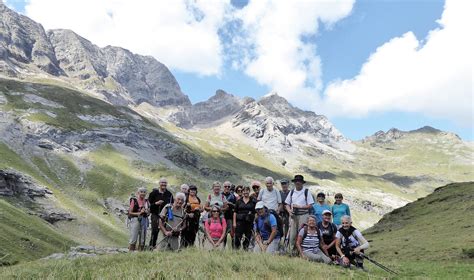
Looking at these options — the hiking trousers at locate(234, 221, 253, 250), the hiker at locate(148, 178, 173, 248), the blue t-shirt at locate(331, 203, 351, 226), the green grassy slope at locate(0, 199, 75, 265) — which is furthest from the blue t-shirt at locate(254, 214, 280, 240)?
the green grassy slope at locate(0, 199, 75, 265)

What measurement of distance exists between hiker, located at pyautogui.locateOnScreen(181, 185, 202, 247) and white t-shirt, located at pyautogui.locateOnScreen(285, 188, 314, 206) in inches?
162

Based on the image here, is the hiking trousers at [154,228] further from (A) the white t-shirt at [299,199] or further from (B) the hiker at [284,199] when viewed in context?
(A) the white t-shirt at [299,199]

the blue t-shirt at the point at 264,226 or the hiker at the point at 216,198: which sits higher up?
the hiker at the point at 216,198

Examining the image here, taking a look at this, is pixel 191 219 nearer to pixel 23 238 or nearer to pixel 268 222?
pixel 268 222

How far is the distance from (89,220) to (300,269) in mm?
92191

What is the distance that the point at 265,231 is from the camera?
1634 cm

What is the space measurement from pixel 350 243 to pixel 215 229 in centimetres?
564

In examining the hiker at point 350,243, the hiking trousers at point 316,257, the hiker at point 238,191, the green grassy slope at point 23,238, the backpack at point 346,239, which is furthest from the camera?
the green grassy slope at point 23,238

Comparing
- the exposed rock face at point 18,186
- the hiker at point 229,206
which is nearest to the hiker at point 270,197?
the hiker at point 229,206

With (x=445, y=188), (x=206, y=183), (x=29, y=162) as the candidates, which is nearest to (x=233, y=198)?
(x=445, y=188)

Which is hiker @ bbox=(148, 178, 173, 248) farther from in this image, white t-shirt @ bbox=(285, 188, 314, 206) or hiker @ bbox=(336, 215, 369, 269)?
hiker @ bbox=(336, 215, 369, 269)

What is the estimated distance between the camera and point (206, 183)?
15900 cm

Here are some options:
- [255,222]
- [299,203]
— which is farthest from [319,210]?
[255,222]

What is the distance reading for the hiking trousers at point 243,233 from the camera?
16922mm
